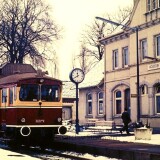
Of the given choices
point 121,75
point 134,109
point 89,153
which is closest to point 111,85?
point 121,75

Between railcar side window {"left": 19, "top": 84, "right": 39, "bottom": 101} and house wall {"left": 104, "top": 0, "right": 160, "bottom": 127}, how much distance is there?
9.32 meters

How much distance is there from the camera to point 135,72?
31.9 meters

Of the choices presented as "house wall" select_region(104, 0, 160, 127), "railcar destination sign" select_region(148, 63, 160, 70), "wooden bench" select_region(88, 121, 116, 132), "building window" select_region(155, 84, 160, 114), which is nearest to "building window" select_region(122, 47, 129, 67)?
"house wall" select_region(104, 0, 160, 127)

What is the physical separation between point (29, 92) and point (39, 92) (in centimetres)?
49

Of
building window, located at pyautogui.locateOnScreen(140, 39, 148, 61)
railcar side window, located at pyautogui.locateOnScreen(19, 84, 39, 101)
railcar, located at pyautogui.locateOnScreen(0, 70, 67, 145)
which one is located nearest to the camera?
railcar, located at pyautogui.locateOnScreen(0, 70, 67, 145)

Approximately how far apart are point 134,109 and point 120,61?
16.0 feet

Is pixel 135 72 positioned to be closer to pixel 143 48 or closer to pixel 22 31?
pixel 143 48

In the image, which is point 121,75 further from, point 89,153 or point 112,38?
point 89,153

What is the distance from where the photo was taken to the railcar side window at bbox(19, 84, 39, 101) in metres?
18.7

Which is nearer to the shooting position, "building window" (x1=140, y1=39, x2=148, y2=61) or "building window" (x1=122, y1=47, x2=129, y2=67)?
"building window" (x1=140, y1=39, x2=148, y2=61)

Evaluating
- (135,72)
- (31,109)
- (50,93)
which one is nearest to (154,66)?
(135,72)

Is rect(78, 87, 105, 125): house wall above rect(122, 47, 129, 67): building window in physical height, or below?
below

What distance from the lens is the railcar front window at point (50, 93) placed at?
1928cm

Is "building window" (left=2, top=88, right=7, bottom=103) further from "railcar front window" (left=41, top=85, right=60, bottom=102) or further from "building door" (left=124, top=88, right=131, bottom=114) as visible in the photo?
"building door" (left=124, top=88, right=131, bottom=114)
